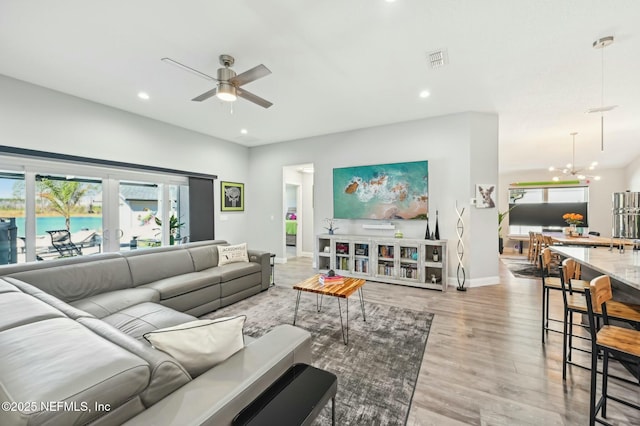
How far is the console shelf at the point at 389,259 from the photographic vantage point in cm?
443

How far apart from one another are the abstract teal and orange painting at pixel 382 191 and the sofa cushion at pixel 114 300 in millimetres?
3610

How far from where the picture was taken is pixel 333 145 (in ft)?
18.7

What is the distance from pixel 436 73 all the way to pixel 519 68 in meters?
0.91

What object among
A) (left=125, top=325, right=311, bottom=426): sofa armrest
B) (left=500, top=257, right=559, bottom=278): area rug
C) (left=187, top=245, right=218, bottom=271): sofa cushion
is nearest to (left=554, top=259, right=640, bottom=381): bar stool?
(left=125, top=325, right=311, bottom=426): sofa armrest

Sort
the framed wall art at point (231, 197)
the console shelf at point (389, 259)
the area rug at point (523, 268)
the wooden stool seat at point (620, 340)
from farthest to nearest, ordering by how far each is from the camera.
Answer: the framed wall art at point (231, 197), the area rug at point (523, 268), the console shelf at point (389, 259), the wooden stool seat at point (620, 340)

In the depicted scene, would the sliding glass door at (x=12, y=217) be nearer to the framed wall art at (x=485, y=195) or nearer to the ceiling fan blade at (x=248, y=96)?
the ceiling fan blade at (x=248, y=96)

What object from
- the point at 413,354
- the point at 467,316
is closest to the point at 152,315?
the point at 413,354

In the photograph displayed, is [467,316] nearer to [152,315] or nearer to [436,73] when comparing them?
[436,73]

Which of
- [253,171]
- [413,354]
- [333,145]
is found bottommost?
[413,354]

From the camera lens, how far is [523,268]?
597cm

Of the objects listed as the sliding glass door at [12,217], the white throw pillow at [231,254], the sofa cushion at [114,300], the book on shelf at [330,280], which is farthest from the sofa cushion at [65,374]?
the sliding glass door at [12,217]

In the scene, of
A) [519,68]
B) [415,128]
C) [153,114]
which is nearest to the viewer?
[519,68]

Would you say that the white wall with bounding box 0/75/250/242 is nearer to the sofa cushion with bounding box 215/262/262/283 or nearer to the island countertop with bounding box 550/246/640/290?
the sofa cushion with bounding box 215/262/262/283

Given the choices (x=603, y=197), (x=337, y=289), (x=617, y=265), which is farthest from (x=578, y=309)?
(x=603, y=197)
